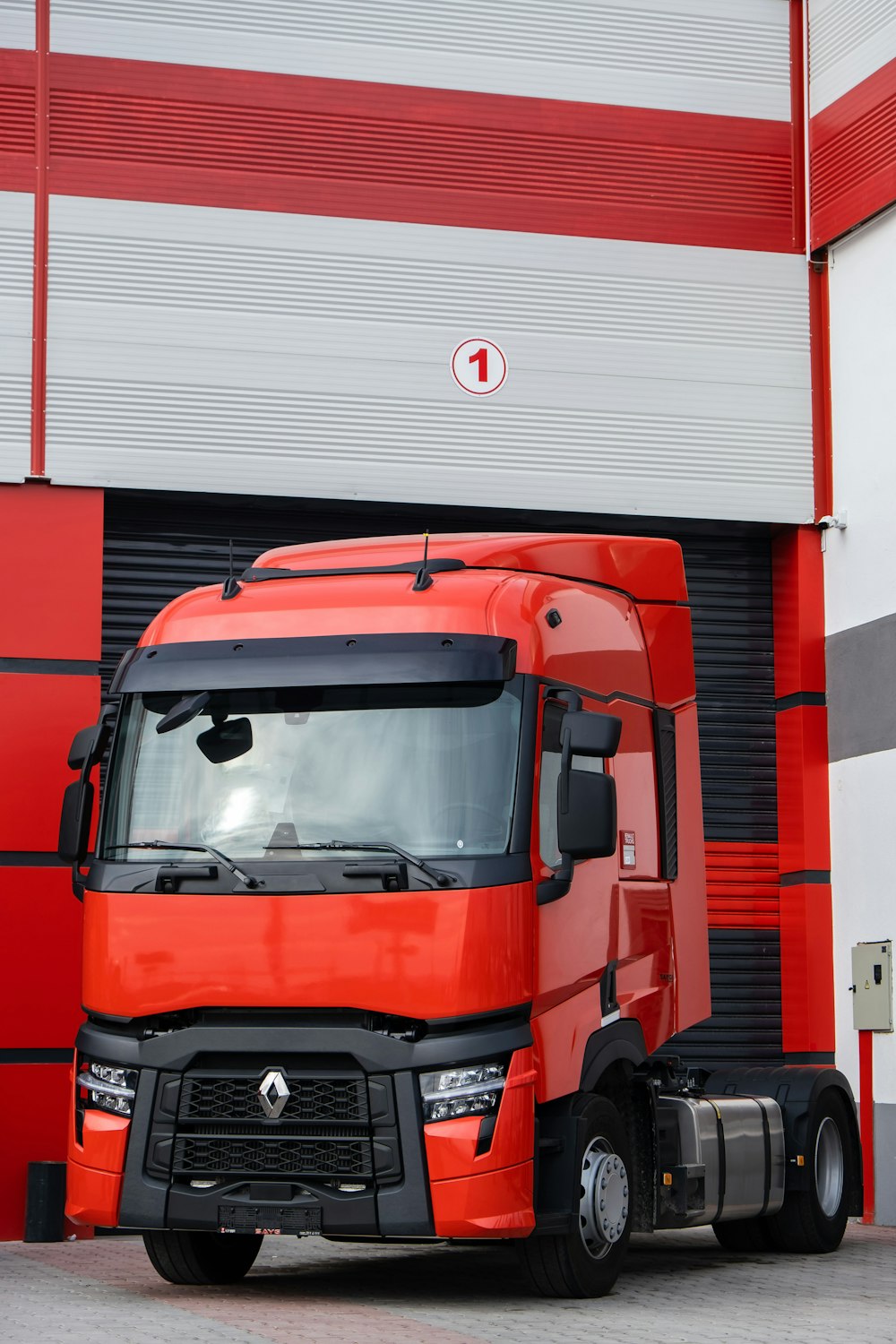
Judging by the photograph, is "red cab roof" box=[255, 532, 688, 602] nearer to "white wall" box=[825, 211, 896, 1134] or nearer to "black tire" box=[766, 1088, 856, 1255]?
"black tire" box=[766, 1088, 856, 1255]

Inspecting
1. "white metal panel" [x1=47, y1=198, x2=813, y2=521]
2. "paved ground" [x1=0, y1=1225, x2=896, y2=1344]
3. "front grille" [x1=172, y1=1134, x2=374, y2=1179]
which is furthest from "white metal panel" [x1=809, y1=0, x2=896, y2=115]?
"front grille" [x1=172, y1=1134, x2=374, y2=1179]

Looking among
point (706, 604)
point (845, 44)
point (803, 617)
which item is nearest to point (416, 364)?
point (706, 604)

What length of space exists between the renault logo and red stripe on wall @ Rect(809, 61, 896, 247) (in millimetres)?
8601

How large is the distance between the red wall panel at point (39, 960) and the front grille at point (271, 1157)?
14.1 ft

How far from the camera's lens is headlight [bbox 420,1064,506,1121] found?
8344 millimetres

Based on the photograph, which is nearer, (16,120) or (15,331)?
(15,331)

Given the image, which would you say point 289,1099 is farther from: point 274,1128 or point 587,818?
point 587,818

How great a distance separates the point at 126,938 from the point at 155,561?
5628 millimetres

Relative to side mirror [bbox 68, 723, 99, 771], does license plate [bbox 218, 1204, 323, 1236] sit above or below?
below

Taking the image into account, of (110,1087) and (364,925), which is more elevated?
(364,925)

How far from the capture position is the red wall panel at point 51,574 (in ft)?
43.3

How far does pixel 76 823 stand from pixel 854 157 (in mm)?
8535

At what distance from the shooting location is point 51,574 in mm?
13312

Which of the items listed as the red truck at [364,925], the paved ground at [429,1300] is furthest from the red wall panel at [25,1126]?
the red truck at [364,925]
